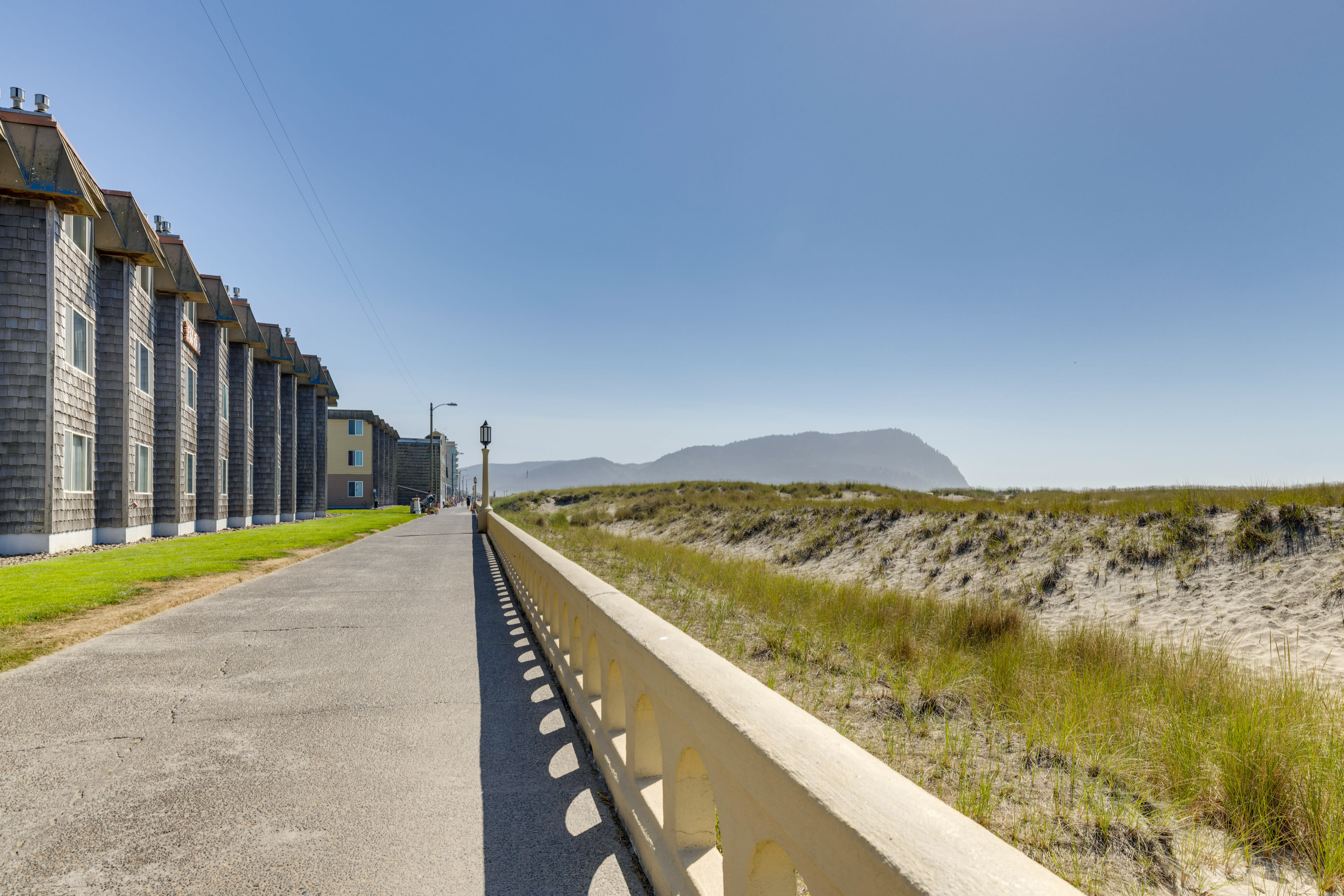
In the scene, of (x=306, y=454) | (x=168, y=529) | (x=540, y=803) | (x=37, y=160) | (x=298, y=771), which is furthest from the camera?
(x=306, y=454)

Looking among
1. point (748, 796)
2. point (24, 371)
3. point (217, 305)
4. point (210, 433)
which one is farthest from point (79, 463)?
point (748, 796)

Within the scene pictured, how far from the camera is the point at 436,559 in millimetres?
16344

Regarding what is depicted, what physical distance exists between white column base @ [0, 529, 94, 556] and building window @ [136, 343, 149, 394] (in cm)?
545

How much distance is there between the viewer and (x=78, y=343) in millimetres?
17094

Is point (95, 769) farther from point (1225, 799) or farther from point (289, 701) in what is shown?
point (1225, 799)

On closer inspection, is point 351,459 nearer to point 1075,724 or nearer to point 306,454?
point 306,454

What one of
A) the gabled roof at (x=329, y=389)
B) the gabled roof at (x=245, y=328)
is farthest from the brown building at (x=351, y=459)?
the gabled roof at (x=245, y=328)

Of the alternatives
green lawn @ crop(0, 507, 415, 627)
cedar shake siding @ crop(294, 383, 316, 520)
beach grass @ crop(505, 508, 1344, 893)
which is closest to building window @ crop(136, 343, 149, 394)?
green lawn @ crop(0, 507, 415, 627)

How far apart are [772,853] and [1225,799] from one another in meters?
3.42

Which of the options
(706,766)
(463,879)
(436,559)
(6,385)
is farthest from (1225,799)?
(6,385)

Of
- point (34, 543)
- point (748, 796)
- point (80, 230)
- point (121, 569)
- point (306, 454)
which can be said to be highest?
point (80, 230)

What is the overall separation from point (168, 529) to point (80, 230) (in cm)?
936

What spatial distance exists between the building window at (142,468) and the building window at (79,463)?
1.85 metres

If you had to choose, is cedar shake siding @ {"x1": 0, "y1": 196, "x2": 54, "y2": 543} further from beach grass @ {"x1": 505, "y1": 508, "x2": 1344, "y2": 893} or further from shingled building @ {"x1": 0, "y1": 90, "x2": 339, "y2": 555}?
beach grass @ {"x1": 505, "y1": 508, "x2": 1344, "y2": 893}
